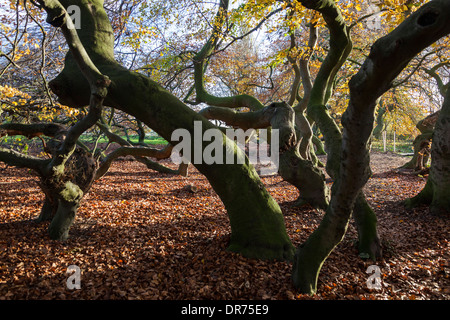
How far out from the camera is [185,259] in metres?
3.49

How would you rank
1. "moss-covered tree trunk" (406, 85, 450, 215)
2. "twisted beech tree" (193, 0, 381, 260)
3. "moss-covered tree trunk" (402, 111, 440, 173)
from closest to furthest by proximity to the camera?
"twisted beech tree" (193, 0, 381, 260), "moss-covered tree trunk" (406, 85, 450, 215), "moss-covered tree trunk" (402, 111, 440, 173)

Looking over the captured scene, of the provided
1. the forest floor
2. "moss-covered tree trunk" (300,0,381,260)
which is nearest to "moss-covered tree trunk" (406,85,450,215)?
the forest floor

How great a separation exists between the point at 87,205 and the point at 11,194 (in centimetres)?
274

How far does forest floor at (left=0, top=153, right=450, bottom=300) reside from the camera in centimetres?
283

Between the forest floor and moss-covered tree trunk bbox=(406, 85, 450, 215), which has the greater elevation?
moss-covered tree trunk bbox=(406, 85, 450, 215)

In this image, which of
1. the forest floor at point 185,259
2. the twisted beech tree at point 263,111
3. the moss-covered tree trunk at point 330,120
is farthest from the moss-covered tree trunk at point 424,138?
the twisted beech tree at point 263,111

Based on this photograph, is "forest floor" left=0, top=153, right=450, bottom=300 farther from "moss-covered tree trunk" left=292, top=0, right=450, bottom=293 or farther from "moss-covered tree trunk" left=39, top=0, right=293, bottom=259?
"moss-covered tree trunk" left=292, top=0, right=450, bottom=293

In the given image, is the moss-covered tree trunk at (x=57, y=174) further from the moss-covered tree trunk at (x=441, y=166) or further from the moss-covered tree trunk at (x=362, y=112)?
the moss-covered tree trunk at (x=441, y=166)

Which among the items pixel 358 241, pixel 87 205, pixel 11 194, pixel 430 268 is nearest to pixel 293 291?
pixel 358 241

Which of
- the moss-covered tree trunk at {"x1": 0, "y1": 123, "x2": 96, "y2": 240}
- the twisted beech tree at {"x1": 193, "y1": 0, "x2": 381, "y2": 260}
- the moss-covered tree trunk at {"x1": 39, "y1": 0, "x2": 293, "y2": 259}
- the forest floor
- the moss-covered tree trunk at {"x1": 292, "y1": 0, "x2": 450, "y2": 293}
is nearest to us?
the moss-covered tree trunk at {"x1": 292, "y1": 0, "x2": 450, "y2": 293}

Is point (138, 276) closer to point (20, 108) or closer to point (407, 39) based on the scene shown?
point (407, 39)

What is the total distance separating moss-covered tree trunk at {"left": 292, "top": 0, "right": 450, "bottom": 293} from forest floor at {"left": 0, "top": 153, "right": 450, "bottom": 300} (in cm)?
46

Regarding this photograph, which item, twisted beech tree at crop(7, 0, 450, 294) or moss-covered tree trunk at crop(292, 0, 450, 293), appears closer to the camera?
moss-covered tree trunk at crop(292, 0, 450, 293)

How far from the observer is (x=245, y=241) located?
351 cm
